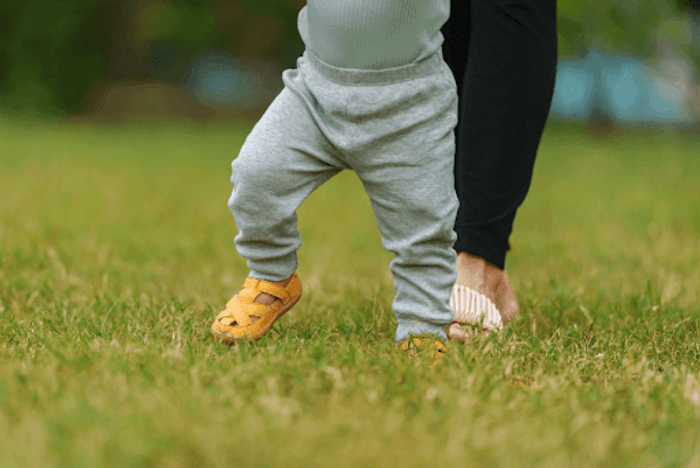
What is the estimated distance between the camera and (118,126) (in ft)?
29.7

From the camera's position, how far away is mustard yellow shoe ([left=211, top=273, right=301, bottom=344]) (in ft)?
5.19

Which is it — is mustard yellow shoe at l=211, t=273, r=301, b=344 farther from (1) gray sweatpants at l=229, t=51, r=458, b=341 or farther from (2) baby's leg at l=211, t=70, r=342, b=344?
(1) gray sweatpants at l=229, t=51, r=458, b=341

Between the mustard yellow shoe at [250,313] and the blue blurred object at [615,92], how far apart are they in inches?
367

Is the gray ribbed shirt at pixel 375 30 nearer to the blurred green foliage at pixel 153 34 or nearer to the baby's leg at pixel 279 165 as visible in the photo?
the baby's leg at pixel 279 165

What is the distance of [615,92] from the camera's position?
10.7 meters

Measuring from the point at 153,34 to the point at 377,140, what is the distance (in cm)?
997

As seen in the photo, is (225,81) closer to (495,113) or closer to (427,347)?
(495,113)

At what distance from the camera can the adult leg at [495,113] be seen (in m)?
1.75

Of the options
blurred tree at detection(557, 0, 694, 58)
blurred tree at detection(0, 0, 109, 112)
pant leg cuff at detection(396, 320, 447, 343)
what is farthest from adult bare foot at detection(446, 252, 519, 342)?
blurred tree at detection(0, 0, 109, 112)

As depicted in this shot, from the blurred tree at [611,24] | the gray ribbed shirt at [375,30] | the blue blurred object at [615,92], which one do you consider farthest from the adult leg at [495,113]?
the blue blurred object at [615,92]

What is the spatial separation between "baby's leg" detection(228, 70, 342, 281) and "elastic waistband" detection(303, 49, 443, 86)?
0.08 m

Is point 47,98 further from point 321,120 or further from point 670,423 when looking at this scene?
point 670,423

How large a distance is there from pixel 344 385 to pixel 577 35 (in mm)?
9209

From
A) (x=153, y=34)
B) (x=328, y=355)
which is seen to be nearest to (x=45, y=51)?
(x=153, y=34)
